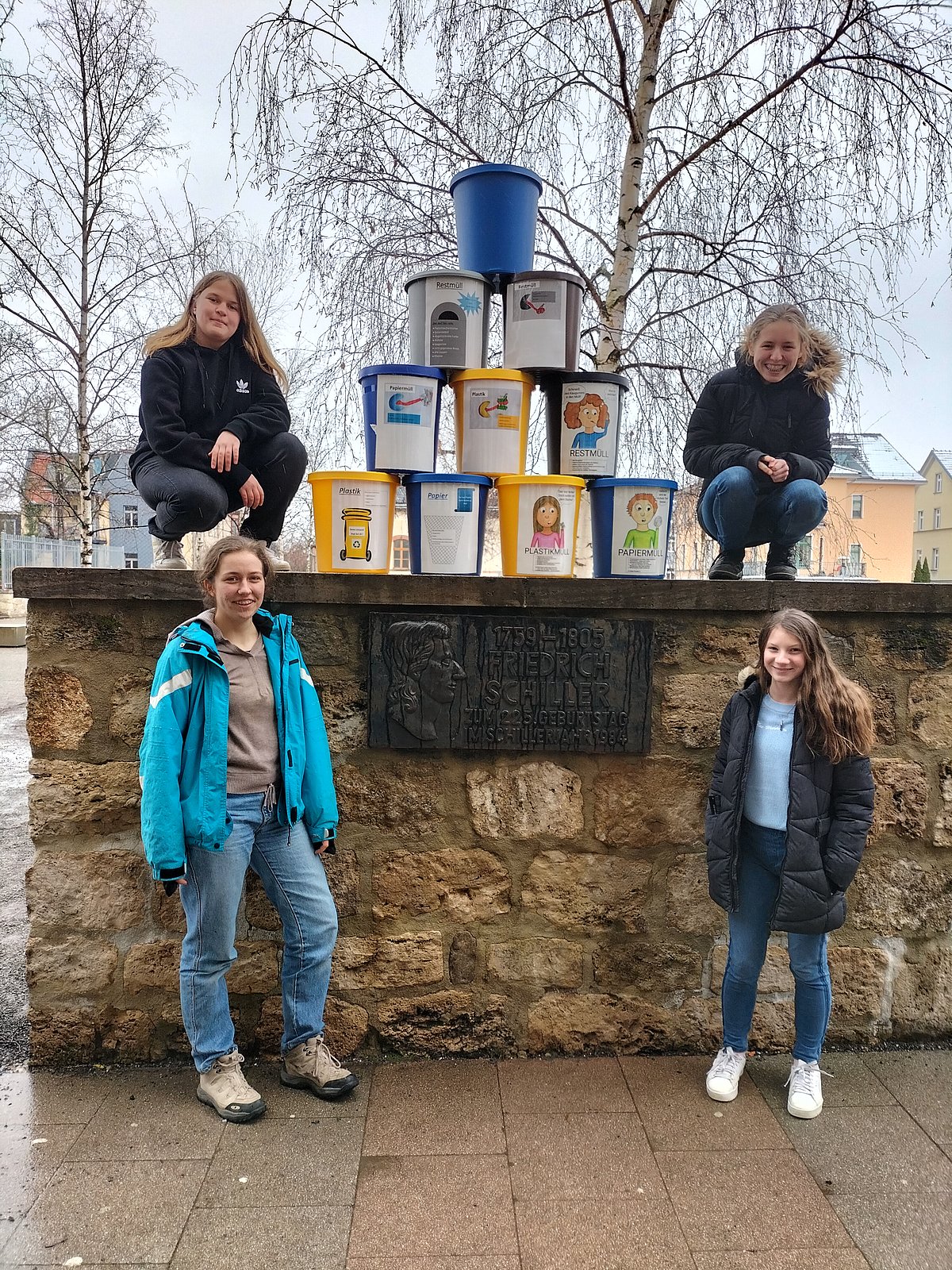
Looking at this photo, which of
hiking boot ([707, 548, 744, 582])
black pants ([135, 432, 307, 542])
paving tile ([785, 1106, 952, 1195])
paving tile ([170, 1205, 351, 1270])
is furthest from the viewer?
hiking boot ([707, 548, 744, 582])

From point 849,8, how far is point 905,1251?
6.12 metres

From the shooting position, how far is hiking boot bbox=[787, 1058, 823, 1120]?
8.55 ft

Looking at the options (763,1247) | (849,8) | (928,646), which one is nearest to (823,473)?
(928,646)

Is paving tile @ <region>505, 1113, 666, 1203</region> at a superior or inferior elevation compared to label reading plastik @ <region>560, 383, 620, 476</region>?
inferior

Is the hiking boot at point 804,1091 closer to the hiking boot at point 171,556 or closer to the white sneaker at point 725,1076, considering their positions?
the white sneaker at point 725,1076

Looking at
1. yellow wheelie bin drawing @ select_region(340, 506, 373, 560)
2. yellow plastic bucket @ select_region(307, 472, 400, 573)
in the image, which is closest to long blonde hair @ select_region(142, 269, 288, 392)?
yellow plastic bucket @ select_region(307, 472, 400, 573)

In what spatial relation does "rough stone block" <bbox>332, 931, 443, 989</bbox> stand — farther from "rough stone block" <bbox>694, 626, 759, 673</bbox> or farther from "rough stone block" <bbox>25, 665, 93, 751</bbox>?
"rough stone block" <bbox>694, 626, 759, 673</bbox>

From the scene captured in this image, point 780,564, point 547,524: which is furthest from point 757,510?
point 547,524

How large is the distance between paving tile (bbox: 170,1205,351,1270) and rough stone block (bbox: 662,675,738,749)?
165cm

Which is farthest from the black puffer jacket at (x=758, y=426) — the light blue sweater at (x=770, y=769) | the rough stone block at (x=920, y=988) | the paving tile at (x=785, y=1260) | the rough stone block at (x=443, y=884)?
the paving tile at (x=785, y=1260)

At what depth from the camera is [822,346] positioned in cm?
306

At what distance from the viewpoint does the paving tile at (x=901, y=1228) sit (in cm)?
204

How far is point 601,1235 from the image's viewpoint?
211 cm

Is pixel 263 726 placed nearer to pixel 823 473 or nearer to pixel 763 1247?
pixel 763 1247
